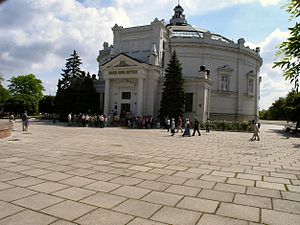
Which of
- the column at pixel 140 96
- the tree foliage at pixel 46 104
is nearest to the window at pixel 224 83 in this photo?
the column at pixel 140 96

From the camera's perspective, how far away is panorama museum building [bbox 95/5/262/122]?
3909cm

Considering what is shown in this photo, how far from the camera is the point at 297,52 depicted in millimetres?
3041

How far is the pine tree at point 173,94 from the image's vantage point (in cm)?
3616

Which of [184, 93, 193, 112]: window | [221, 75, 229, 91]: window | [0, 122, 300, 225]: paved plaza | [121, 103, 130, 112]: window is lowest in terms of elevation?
[0, 122, 300, 225]: paved plaza

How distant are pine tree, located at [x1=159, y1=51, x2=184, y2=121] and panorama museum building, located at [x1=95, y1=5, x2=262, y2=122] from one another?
9.16 feet

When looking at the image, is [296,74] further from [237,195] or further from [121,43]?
[121,43]

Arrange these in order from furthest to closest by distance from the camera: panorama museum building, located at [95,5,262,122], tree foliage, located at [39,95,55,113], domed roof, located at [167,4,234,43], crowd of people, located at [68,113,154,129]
Answer: tree foliage, located at [39,95,55,113] < domed roof, located at [167,4,234,43] < panorama museum building, located at [95,5,262,122] < crowd of people, located at [68,113,154,129]

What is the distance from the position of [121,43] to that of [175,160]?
124ft

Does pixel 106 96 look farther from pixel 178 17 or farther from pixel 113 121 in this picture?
pixel 178 17

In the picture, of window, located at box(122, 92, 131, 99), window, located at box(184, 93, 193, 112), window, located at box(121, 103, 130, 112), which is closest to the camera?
window, located at box(184, 93, 193, 112)

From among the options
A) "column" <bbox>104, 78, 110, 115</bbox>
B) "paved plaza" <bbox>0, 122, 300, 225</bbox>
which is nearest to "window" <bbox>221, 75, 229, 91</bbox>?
"column" <bbox>104, 78, 110, 115</bbox>

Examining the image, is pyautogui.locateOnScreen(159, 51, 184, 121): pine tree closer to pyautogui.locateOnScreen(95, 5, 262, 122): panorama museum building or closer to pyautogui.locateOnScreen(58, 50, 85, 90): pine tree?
pyautogui.locateOnScreen(95, 5, 262, 122): panorama museum building

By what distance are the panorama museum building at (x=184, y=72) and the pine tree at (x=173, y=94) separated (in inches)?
110

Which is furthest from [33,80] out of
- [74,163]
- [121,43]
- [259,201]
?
[259,201]
